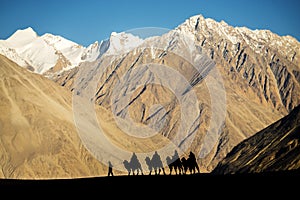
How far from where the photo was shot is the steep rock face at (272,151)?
113 metres

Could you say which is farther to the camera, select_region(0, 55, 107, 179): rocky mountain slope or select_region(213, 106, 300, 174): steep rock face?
select_region(0, 55, 107, 179): rocky mountain slope

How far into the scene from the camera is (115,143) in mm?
191375

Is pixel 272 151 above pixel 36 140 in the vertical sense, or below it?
below

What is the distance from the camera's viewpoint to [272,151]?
13700 centimetres

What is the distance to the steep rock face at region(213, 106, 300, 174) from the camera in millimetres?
113088

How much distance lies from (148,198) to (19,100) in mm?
164596

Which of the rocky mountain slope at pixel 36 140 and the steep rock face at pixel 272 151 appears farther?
the rocky mountain slope at pixel 36 140

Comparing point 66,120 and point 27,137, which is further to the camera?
point 66,120

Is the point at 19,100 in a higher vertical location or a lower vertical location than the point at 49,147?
higher

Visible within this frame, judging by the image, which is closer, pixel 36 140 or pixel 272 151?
pixel 272 151

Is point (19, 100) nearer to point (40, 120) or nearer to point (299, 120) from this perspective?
point (40, 120)

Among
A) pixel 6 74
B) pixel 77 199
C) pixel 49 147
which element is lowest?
pixel 77 199

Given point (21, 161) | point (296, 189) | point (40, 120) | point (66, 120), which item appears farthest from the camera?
point (66, 120)

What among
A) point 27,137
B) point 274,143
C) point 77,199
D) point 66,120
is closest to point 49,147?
point 27,137
